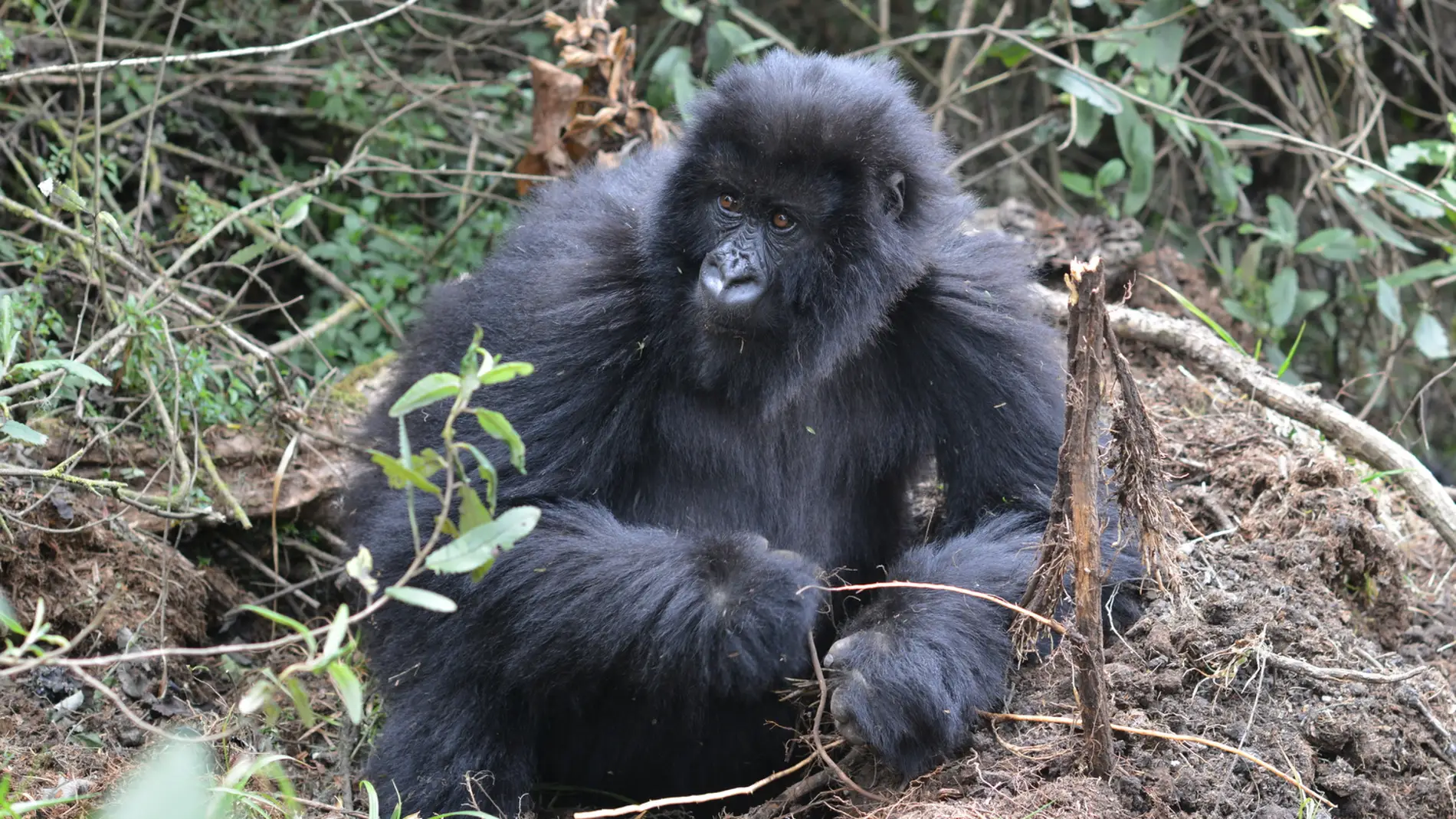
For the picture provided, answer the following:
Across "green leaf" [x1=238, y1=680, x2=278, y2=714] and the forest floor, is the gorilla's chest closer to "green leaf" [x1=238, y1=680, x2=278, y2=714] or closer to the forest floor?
the forest floor

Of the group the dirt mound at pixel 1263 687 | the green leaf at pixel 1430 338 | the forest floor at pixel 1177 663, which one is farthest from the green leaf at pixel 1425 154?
the dirt mound at pixel 1263 687

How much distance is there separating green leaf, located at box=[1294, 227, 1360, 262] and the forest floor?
58.3 inches

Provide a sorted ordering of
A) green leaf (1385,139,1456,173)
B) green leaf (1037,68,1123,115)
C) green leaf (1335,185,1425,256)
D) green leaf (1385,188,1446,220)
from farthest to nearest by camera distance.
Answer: green leaf (1335,185,1425,256) < green leaf (1037,68,1123,115) < green leaf (1385,188,1446,220) < green leaf (1385,139,1456,173)

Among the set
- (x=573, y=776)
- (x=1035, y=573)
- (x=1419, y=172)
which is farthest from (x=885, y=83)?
(x=1419, y=172)

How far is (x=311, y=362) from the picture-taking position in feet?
19.9

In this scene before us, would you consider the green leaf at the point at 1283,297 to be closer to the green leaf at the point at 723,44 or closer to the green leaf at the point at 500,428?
the green leaf at the point at 723,44

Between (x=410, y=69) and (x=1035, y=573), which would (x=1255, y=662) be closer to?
(x=1035, y=573)

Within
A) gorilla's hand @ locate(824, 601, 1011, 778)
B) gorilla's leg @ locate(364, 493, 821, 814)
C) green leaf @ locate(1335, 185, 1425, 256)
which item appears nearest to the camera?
gorilla's hand @ locate(824, 601, 1011, 778)

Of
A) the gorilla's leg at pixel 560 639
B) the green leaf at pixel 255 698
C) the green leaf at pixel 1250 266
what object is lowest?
the gorilla's leg at pixel 560 639

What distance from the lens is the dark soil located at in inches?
125

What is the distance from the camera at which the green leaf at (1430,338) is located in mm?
6141

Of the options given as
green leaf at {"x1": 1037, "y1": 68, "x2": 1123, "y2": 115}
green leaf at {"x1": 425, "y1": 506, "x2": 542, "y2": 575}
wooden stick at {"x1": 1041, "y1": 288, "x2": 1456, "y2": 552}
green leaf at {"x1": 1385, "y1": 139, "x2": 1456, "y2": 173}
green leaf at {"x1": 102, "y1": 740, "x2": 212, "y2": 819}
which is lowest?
wooden stick at {"x1": 1041, "y1": 288, "x2": 1456, "y2": 552}

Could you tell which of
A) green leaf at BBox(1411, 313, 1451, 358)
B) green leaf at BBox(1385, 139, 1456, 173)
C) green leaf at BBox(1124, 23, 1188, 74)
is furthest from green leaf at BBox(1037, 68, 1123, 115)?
green leaf at BBox(1411, 313, 1451, 358)

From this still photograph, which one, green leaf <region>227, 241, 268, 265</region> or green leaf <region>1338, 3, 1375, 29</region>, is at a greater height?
green leaf <region>1338, 3, 1375, 29</region>
